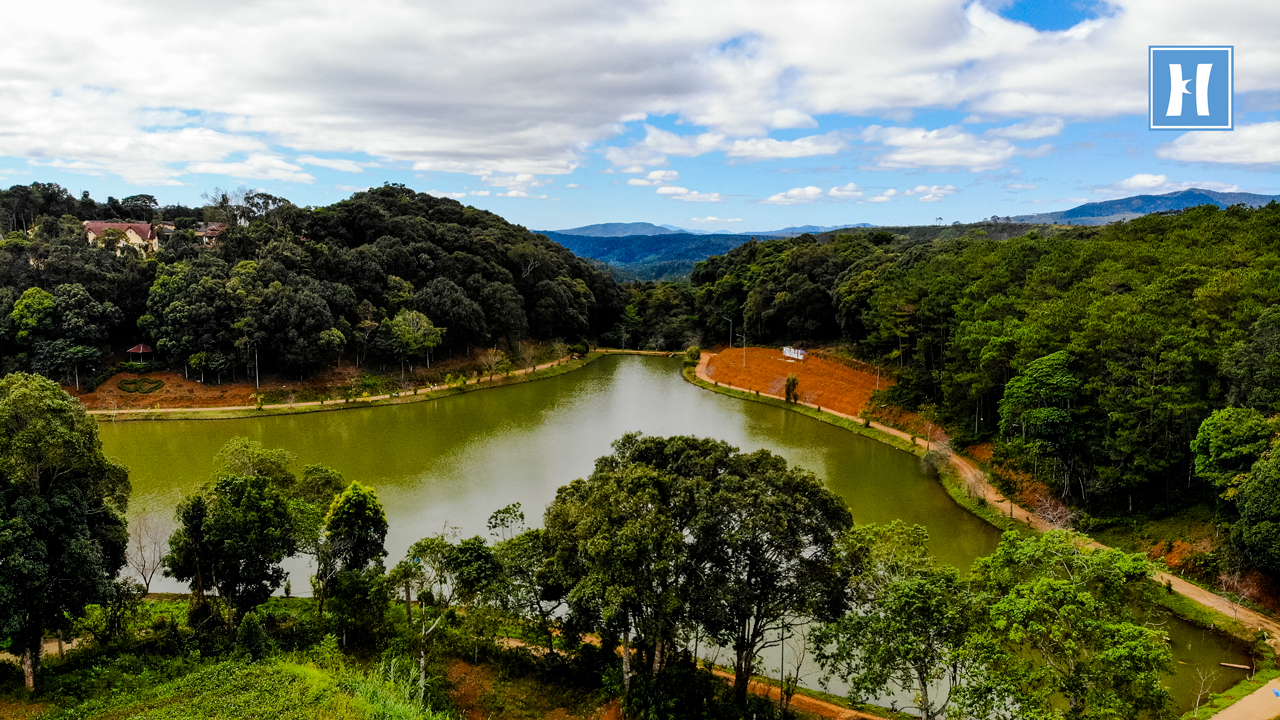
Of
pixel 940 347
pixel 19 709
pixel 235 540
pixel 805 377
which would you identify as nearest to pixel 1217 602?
pixel 940 347

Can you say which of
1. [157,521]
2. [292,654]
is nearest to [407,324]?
[157,521]

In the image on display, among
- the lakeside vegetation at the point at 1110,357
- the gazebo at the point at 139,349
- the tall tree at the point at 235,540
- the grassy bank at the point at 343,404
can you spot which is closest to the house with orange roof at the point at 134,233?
the gazebo at the point at 139,349

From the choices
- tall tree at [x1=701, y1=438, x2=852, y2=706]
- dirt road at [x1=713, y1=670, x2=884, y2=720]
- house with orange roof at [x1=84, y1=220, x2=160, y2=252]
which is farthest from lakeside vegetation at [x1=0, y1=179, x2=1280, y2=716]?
house with orange roof at [x1=84, y1=220, x2=160, y2=252]

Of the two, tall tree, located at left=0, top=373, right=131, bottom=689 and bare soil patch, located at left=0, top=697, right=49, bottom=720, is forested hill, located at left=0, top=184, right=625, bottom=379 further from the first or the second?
bare soil patch, located at left=0, top=697, right=49, bottom=720

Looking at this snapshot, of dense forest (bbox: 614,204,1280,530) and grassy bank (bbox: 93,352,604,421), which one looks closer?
dense forest (bbox: 614,204,1280,530)

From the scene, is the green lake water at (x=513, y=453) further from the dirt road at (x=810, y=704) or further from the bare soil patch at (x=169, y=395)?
the bare soil patch at (x=169, y=395)

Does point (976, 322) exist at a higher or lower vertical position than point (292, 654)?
higher

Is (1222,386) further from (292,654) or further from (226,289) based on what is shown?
(226,289)

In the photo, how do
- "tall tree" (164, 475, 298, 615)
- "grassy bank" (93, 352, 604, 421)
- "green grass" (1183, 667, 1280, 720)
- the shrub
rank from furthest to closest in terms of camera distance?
1. the shrub
2. "grassy bank" (93, 352, 604, 421)
3. "tall tree" (164, 475, 298, 615)
4. "green grass" (1183, 667, 1280, 720)
